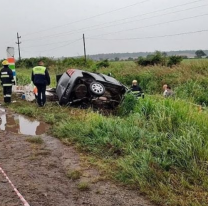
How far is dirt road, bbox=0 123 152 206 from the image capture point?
400cm

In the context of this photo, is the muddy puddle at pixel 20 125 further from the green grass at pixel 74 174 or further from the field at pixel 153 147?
the green grass at pixel 74 174

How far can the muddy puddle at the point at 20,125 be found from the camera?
25.9 feet

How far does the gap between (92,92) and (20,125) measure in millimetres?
2375

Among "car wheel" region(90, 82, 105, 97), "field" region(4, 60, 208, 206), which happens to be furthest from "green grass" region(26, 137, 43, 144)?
"car wheel" region(90, 82, 105, 97)

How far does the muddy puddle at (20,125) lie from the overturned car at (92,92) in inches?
66.5

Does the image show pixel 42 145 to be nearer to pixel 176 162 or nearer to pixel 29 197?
pixel 29 197

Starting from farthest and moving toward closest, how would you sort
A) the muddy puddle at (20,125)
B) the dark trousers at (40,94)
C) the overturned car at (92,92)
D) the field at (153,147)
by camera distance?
the dark trousers at (40,94) → the overturned car at (92,92) → the muddy puddle at (20,125) → the field at (153,147)

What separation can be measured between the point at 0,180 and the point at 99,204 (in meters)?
1.60

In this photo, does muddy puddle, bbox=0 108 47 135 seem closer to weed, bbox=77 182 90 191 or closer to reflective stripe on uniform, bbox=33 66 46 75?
reflective stripe on uniform, bbox=33 66 46 75

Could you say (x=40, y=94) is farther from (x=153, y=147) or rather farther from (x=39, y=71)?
(x=153, y=147)

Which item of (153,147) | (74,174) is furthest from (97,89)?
(74,174)

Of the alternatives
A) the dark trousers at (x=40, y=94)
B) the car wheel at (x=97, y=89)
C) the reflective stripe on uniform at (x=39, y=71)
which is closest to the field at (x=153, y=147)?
the car wheel at (x=97, y=89)

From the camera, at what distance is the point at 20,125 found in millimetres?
8648

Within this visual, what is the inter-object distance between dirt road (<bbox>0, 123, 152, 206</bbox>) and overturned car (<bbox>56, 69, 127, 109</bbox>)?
3792 mm
